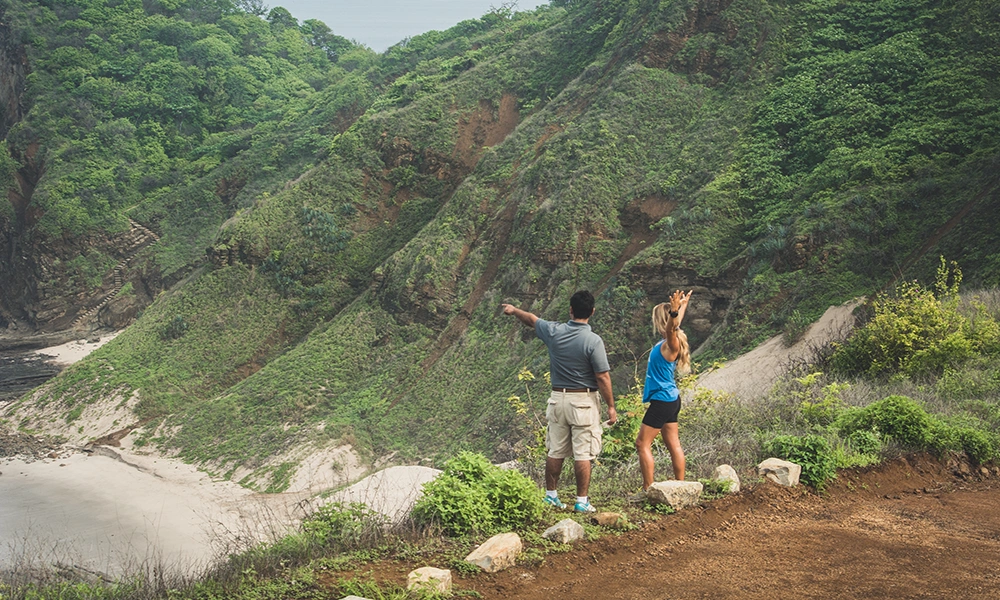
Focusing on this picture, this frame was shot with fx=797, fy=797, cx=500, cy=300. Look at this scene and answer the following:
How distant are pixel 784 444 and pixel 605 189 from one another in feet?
66.6

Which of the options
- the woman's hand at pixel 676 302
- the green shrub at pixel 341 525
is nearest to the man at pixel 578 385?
the woman's hand at pixel 676 302

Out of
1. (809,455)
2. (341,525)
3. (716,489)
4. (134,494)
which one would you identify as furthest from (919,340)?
(134,494)

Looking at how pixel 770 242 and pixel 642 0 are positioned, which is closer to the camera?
pixel 770 242

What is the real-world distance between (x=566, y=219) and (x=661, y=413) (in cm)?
1999

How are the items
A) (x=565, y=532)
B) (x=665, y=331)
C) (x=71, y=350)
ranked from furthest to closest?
1. (x=71, y=350)
2. (x=665, y=331)
3. (x=565, y=532)

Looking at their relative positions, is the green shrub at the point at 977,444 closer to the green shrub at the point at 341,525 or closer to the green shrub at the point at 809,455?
the green shrub at the point at 809,455

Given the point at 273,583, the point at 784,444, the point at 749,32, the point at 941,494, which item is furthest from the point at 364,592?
the point at 749,32

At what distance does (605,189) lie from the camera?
89.6ft

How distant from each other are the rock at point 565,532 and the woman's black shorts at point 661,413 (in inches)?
46.2

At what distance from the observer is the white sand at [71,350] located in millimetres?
41656

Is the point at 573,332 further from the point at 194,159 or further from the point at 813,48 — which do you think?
the point at 194,159

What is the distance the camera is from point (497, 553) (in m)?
5.67

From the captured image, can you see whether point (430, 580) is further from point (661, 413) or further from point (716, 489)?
point (716, 489)

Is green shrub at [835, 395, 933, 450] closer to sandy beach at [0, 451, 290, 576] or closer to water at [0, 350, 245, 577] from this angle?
sandy beach at [0, 451, 290, 576]
